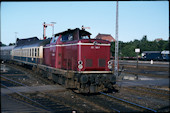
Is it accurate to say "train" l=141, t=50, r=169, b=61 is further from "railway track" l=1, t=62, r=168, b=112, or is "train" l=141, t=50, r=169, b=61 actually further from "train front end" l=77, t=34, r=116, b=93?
"railway track" l=1, t=62, r=168, b=112

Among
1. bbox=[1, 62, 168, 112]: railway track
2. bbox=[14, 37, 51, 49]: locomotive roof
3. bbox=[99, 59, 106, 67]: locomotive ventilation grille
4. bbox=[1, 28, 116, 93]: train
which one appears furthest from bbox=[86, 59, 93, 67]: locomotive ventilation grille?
bbox=[14, 37, 51, 49]: locomotive roof

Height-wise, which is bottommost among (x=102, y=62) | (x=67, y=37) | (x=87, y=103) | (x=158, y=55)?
(x=87, y=103)

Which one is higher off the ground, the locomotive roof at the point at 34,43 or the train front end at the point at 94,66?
the locomotive roof at the point at 34,43

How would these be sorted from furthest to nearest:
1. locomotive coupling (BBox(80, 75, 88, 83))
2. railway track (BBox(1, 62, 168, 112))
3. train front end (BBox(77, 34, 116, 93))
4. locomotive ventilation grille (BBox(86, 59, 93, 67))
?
locomotive ventilation grille (BBox(86, 59, 93, 67)), train front end (BBox(77, 34, 116, 93)), locomotive coupling (BBox(80, 75, 88, 83)), railway track (BBox(1, 62, 168, 112))

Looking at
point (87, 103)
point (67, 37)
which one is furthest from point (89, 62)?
point (87, 103)

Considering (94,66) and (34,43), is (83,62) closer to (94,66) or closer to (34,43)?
(94,66)

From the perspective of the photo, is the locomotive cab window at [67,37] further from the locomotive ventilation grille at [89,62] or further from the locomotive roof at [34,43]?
the locomotive roof at [34,43]

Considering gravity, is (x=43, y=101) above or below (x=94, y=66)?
below

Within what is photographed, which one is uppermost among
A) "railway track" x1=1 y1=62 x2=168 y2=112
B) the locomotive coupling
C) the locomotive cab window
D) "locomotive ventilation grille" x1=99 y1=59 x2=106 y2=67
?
the locomotive cab window

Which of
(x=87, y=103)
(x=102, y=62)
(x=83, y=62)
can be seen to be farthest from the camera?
(x=102, y=62)

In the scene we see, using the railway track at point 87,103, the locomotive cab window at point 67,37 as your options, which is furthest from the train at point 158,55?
the railway track at point 87,103

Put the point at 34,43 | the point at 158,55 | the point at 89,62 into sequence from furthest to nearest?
the point at 158,55 → the point at 34,43 → the point at 89,62

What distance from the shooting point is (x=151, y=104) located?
9984 millimetres

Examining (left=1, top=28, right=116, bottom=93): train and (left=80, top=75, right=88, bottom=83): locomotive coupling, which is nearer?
(left=80, top=75, right=88, bottom=83): locomotive coupling
